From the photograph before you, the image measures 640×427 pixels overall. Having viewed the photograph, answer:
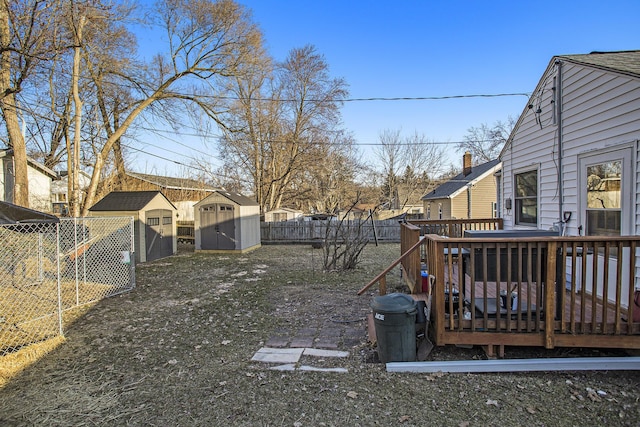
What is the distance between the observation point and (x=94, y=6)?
849 centimetres

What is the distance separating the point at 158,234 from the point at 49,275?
416cm

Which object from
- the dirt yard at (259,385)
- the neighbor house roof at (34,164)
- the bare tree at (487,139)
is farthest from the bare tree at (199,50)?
the bare tree at (487,139)

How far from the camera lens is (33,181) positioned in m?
14.0

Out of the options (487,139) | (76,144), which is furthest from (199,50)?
(487,139)

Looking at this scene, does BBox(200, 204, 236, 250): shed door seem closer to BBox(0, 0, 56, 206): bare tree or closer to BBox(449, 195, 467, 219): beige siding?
BBox(0, 0, 56, 206): bare tree

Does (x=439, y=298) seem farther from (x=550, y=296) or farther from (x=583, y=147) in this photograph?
(x=583, y=147)

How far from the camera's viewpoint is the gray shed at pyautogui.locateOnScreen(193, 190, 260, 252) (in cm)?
1341

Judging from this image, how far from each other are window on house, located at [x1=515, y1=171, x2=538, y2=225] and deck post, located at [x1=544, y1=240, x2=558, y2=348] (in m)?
3.32

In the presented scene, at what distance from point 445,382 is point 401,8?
1147 centimetres

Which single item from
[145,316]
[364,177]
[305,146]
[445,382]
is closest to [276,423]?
[445,382]

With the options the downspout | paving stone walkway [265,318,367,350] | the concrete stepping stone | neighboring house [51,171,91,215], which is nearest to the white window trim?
the downspout

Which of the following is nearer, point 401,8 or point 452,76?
point 401,8

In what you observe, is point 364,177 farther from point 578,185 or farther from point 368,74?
point 578,185

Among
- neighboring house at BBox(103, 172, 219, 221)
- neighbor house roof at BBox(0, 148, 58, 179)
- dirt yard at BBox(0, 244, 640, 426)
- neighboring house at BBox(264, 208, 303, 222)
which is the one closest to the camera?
dirt yard at BBox(0, 244, 640, 426)
